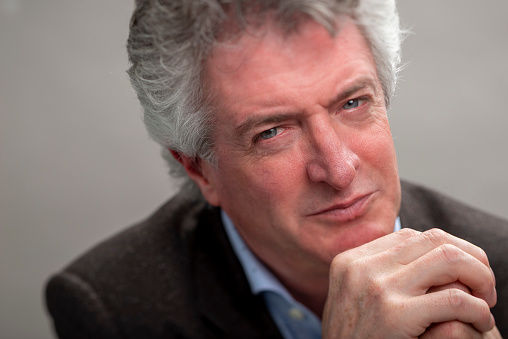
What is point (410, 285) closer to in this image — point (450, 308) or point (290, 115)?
point (450, 308)

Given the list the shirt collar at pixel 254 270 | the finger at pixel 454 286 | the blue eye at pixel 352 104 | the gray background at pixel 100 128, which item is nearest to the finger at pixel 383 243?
the finger at pixel 454 286

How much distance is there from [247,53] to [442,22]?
5.30ft

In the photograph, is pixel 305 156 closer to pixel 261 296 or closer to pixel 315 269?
pixel 315 269

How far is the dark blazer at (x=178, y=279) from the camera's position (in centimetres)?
159

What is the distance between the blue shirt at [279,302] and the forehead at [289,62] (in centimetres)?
60

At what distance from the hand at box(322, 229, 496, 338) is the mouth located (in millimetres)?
80

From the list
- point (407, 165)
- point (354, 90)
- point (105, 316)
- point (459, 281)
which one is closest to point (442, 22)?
point (407, 165)

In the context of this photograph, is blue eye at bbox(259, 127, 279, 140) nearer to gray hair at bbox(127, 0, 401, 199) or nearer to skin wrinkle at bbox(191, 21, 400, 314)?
skin wrinkle at bbox(191, 21, 400, 314)

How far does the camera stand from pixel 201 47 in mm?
1222

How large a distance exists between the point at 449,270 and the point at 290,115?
438 millimetres

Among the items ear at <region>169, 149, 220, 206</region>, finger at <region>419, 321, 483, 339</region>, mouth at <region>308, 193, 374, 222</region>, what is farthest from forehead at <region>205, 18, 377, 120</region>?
finger at <region>419, 321, 483, 339</region>

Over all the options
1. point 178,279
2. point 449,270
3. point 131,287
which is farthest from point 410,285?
point 131,287

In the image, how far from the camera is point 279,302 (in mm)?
1668

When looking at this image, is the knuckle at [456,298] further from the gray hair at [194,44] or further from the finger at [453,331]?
the gray hair at [194,44]
